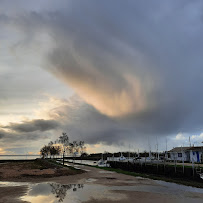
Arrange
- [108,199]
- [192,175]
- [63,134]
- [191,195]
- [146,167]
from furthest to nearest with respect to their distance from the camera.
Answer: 1. [63,134]
2. [146,167]
3. [192,175]
4. [191,195]
5. [108,199]

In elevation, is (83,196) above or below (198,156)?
below

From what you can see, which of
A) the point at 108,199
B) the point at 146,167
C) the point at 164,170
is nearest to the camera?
the point at 108,199

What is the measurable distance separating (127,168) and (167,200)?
55672mm

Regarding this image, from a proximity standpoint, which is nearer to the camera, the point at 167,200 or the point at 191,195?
the point at 167,200

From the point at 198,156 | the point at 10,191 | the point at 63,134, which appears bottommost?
the point at 10,191

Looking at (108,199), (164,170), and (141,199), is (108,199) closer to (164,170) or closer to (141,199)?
(141,199)

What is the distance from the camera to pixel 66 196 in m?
23.9

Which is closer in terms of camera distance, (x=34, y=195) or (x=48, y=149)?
(x=34, y=195)

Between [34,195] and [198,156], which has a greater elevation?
[198,156]

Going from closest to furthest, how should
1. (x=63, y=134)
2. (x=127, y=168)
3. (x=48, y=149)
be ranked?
(x=127, y=168) → (x=63, y=134) → (x=48, y=149)

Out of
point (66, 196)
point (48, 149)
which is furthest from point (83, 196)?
point (48, 149)

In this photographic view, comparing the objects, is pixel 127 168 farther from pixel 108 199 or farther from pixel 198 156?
pixel 108 199

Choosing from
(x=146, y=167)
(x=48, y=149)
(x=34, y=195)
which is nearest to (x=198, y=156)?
(x=146, y=167)

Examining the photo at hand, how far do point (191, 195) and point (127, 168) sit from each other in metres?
52.7
